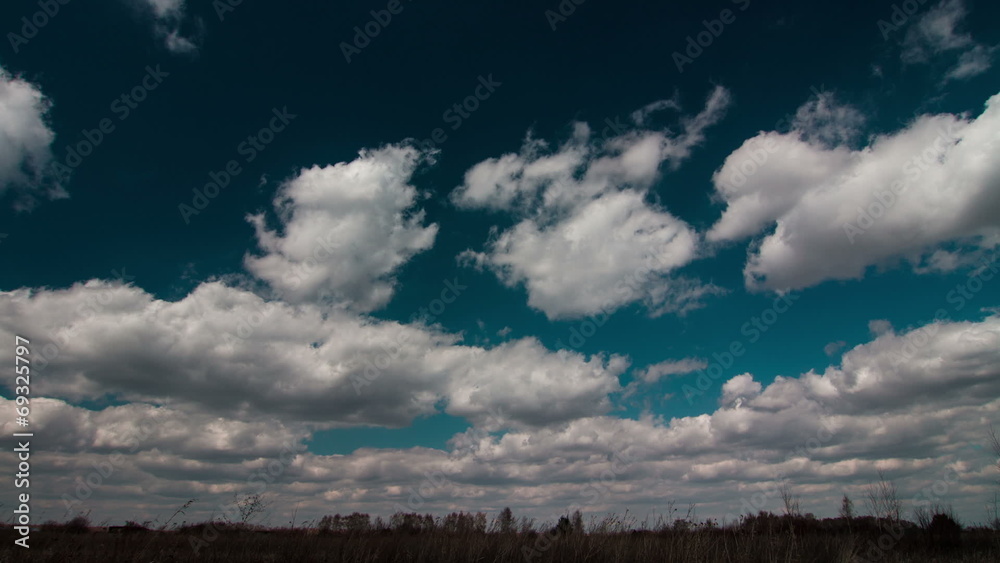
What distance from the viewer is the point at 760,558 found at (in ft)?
46.2

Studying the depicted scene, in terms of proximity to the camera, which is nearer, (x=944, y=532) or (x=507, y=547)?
(x=507, y=547)

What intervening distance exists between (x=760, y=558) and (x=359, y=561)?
36.8ft

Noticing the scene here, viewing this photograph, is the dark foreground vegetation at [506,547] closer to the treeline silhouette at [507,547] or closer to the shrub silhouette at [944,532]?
the treeline silhouette at [507,547]

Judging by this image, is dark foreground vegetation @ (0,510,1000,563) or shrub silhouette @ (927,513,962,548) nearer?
dark foreground vegetation @ (0,510,1000,563)

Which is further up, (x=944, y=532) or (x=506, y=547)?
(x=506, y=547)

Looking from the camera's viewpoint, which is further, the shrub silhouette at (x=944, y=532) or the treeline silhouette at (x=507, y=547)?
the shrub silhouette at (x=944, y=532)

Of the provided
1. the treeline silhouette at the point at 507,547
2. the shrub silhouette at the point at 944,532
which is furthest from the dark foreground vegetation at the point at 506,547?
the shrub silhouette at the point at 944,532

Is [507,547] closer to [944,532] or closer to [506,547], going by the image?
[506,547]

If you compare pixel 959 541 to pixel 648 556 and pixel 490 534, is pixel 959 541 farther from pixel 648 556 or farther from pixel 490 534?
pixel 490 534

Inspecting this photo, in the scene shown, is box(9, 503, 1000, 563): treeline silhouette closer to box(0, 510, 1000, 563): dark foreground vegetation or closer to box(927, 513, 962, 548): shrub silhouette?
box(0, 510, 1000, 563): dark foreground vegetation

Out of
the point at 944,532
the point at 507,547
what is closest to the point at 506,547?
the point at 507,547

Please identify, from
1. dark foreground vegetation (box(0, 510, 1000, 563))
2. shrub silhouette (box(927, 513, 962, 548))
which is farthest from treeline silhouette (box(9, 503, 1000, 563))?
shrub silhouette (box(927, 513, 962, 548))

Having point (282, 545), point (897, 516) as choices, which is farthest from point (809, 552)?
point (282, 545)

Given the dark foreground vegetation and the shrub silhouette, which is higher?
the dark foreground vegetation
